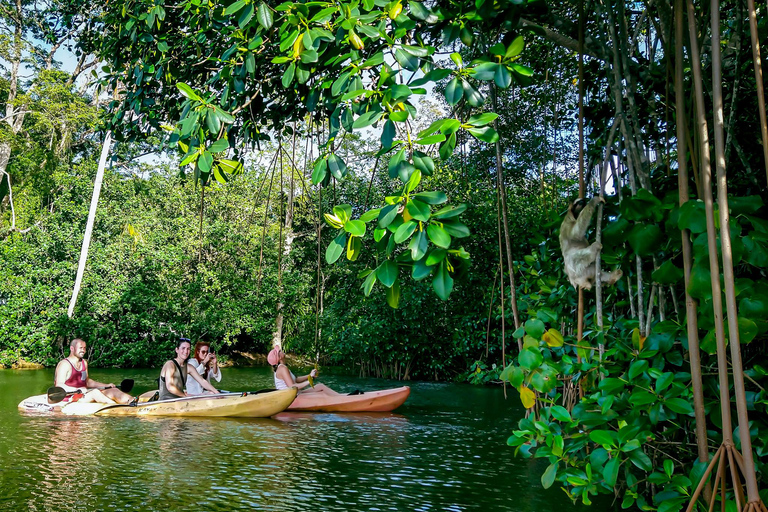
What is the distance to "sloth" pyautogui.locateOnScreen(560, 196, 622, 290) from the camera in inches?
111

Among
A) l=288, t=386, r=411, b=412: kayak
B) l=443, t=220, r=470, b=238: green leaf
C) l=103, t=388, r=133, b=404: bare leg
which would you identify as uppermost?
l=443, t=220, r=470, b=238: green leaf

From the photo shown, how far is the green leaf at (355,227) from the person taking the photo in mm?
1714

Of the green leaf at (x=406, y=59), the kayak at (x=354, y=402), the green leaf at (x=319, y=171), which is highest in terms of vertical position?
the green leaf at (x=406, y=59)

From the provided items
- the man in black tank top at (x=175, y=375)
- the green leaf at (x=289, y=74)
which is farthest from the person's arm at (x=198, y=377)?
the green leaf at (x=289, y=74)

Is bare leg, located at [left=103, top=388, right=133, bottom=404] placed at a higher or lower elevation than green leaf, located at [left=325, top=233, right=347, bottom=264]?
lower

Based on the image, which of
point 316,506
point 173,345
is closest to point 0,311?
point 173,345

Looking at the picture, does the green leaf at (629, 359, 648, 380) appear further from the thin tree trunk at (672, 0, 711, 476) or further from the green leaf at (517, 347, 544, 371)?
the green leaf at (517, 347, 544, 371)

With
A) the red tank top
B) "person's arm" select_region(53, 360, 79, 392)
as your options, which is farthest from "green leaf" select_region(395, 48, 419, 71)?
the red tank top

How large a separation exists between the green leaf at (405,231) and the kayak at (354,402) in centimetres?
728

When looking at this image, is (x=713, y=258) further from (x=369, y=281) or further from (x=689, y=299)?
(x=369, y=281)

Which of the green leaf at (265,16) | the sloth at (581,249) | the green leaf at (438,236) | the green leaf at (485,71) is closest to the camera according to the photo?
the green leaf at (438,236)

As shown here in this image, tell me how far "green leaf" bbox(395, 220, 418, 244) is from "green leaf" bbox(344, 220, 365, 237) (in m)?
0.10

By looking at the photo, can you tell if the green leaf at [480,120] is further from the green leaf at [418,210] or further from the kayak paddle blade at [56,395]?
the kayak paddle blade at [56,395]

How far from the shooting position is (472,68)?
192 cm
